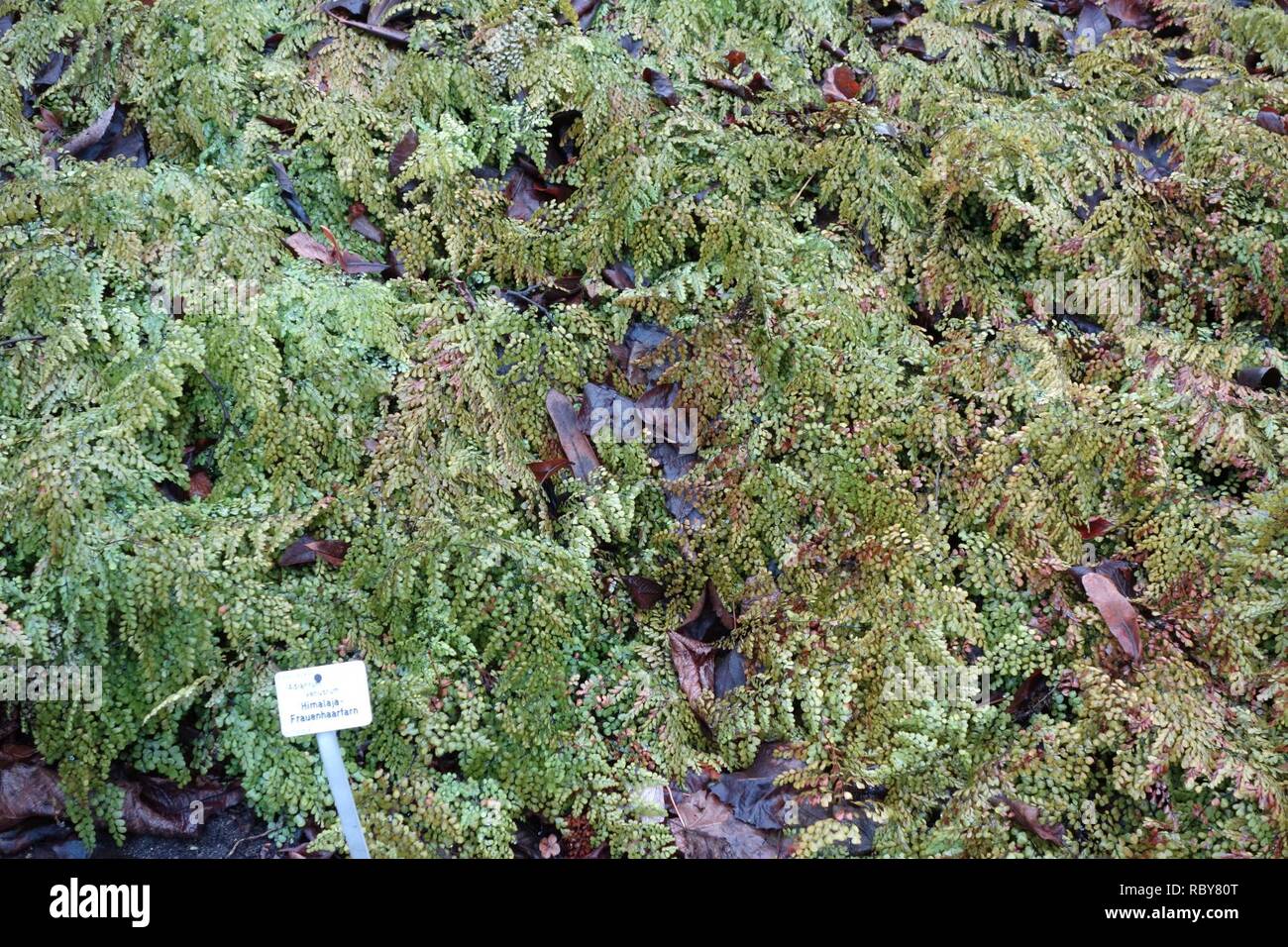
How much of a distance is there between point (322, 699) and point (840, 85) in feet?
10.6

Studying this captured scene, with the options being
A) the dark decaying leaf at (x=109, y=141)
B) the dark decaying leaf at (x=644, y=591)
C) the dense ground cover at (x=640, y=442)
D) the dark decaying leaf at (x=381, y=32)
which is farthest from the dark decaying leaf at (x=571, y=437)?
the dark decaying leaf at (x=109, y=141)

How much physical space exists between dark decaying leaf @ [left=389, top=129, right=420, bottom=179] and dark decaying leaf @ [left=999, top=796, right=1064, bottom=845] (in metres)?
2.94

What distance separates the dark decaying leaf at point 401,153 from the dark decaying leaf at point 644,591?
1.77 metres

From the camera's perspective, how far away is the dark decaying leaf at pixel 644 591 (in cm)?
309

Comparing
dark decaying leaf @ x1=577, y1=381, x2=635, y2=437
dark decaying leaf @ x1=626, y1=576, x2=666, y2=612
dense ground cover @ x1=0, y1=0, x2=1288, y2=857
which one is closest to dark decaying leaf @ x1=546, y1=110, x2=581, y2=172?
dense ground cover @ x1=0, y1=0, x2=1288, y2=857

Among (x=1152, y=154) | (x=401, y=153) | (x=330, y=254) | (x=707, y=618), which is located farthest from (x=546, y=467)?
(x=1152, y=154)

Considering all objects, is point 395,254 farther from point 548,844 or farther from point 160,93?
point 548,844

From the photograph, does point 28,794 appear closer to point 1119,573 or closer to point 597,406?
point 597,406

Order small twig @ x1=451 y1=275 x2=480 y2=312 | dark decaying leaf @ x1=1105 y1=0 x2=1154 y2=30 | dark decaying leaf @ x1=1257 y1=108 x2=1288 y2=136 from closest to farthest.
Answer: small twig @ x1=451 y1=275 x2=480 y2=312 < dark decaying leaf @ x1=1257 y1=108 x2=1288 y2=136 < dark decaying leaf @ x1=1105 y1=0 x2=1154 y2=30

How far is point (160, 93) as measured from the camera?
3662 millimetres

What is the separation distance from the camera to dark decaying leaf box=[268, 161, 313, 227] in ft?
11.7

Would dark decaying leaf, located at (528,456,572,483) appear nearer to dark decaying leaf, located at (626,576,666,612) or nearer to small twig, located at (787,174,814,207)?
dark decaying leaf, located at (626,576,666,612)

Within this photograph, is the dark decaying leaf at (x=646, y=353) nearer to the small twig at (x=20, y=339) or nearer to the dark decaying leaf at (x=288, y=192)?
the dark decaying leaf at (x=288, y=192)

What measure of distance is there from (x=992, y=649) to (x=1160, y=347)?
131cm
